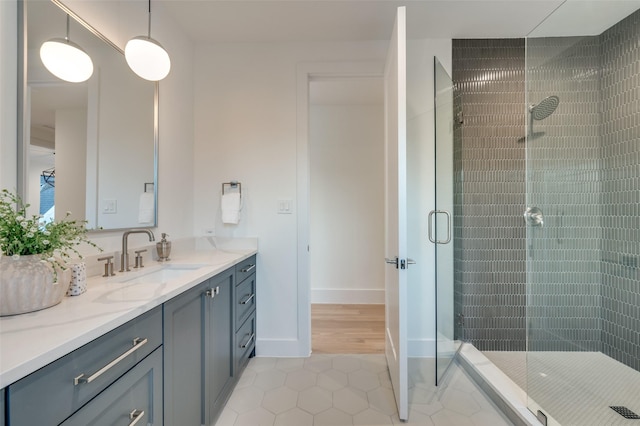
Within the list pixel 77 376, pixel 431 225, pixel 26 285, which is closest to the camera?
pixel 77 376

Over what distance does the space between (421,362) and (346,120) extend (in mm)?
2767

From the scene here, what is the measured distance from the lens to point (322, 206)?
345cm

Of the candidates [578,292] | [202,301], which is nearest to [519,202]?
[578,292]

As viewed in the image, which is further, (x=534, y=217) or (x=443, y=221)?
(x=443, y=221)

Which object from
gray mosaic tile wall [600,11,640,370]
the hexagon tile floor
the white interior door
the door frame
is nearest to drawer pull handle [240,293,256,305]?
the door frame

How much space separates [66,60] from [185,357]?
1432mm

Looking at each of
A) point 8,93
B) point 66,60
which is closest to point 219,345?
point 8,93

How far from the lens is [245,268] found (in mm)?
1914

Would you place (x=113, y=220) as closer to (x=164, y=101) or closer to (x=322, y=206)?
(x=164, y=101)

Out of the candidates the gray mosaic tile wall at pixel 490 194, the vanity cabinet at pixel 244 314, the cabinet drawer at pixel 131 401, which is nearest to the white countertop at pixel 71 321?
the cabinet drawer at pixel 131 401

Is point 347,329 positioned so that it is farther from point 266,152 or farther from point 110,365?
point 110,365

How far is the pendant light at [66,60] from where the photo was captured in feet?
3.64

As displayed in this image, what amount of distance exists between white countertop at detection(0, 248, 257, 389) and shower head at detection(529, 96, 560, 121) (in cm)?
249

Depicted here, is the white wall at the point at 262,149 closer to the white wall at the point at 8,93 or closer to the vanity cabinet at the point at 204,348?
the vanity cabinet at the point at 204,348
